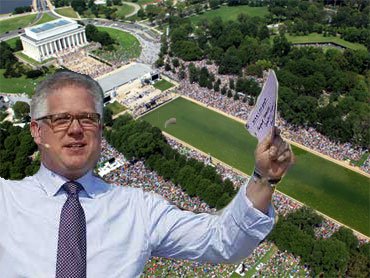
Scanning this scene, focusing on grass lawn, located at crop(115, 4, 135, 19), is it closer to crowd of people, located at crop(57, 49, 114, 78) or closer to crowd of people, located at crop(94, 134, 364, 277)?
crowd of people, located at crop(57, 49, 114, 78)

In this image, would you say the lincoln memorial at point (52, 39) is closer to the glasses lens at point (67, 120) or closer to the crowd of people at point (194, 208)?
the crowd of people at point (194, 208)

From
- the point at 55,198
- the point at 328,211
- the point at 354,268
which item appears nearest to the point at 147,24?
the point at 328,211

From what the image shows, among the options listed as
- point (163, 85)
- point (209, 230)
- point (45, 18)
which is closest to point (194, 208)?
point (163, 85)

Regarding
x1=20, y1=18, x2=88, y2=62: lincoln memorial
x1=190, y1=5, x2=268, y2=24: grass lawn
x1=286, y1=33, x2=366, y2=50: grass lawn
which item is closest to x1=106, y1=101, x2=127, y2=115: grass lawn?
x1=20, y1=18, x2=88, y2=62: lincoln memorial

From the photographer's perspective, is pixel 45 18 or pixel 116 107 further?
pixel 45 18

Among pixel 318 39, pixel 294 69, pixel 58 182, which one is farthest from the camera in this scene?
pixel 318 39

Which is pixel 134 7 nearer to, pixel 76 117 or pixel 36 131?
pixel 36 131

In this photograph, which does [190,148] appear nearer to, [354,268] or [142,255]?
[354,268]

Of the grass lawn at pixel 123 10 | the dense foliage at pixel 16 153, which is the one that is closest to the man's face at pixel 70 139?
the dense foliage at pixel 16 153
